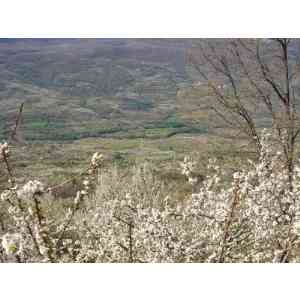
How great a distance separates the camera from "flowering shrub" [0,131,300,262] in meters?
5.27

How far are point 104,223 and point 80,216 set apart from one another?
0.54 feet

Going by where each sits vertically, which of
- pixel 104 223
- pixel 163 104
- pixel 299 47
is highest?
pixel 299 47

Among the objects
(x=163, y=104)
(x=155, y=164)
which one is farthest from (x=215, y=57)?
(x=155, y=164)

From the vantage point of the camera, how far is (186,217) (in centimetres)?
538

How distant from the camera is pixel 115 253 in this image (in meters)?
5.33

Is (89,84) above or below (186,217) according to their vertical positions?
above

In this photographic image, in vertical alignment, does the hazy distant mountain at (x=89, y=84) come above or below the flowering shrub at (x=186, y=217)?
above

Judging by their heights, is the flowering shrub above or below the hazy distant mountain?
below

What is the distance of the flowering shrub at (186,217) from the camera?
527 cm

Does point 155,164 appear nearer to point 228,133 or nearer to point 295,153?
point 228,133
